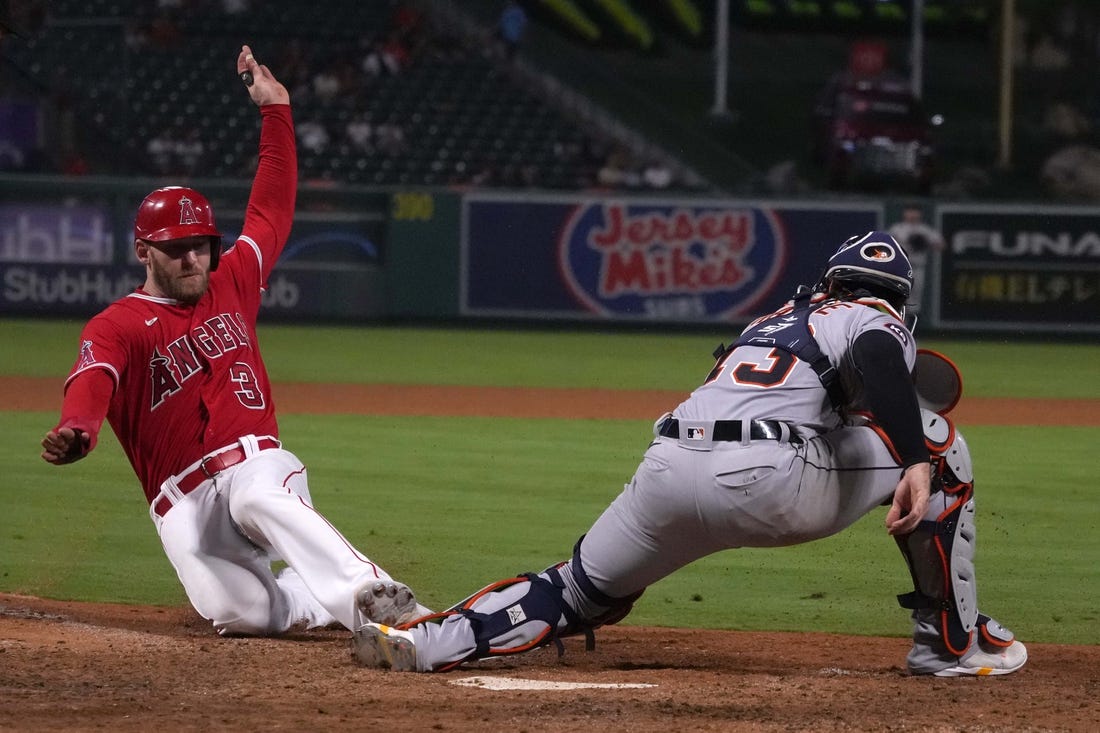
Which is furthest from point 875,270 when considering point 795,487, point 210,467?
point 210,467

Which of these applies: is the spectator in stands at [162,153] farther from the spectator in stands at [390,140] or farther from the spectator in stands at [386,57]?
the spectator in stands at [386,57]

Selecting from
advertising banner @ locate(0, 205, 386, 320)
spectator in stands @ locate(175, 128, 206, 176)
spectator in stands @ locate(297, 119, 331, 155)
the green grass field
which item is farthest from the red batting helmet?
spectator in stands @ locate(297, 119, 331, 155)

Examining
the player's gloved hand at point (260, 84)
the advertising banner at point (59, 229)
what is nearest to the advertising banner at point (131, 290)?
the advertising banner at point (59, 229)

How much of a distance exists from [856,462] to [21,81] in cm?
1950

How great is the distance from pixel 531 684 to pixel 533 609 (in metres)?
0.22

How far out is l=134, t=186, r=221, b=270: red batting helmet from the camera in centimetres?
511

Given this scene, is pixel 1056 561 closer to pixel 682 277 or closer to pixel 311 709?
pixel 311 709

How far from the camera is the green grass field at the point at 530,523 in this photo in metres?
6.13

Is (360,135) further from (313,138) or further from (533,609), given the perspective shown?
(533,609)

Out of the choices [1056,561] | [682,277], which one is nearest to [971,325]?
[682,277]

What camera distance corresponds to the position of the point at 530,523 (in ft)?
24.9

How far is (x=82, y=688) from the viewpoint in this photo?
4.31 meters

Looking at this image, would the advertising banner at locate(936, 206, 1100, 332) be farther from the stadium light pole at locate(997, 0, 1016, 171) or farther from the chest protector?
the chest protector

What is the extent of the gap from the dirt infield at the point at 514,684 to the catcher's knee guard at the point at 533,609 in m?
0.11
